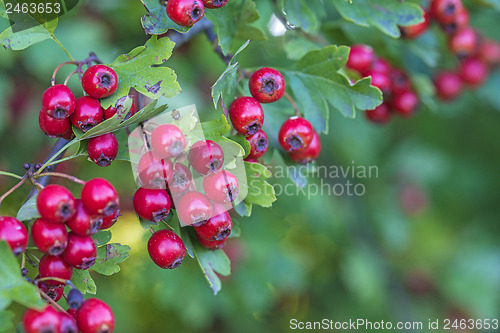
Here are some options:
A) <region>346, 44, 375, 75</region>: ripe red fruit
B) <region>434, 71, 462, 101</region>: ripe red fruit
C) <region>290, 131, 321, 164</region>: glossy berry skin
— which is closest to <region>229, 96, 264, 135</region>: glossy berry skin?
<region>290, 131, 321, 164</region>: glossy berry skin

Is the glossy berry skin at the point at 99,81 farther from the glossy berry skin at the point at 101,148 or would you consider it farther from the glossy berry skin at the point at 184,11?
the glossy berry skin at the point at 184,11

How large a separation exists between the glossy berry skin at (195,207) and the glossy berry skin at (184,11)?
503 millimetres

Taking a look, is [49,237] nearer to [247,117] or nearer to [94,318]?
[94,318]

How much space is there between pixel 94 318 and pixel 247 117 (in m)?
0.71

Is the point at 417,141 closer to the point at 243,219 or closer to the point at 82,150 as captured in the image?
the point at 243,219

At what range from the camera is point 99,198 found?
1307mm

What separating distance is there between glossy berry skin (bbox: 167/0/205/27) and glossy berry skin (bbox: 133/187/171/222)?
500mm

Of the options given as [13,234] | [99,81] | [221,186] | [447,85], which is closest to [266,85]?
[221,186]

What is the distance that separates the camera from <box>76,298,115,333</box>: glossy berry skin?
127 cm

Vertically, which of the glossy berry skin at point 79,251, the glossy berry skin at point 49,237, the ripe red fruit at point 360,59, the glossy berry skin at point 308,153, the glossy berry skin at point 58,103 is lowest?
the ripe red fruit at point 360,59

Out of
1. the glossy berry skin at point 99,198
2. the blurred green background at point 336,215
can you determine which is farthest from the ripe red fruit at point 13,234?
the blurred green background at point 336,215

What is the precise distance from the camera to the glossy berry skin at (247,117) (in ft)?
5.21

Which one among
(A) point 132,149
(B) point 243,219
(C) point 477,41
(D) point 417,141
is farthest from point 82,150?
(D) point 417,141

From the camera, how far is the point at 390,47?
8.65 feet
